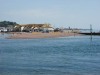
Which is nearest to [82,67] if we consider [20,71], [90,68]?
[90,68]

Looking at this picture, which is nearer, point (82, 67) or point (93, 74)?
point (93, 74)

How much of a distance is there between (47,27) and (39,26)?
5172 mm

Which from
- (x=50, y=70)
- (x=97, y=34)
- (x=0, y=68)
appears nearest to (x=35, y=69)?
(x=50, y=70)

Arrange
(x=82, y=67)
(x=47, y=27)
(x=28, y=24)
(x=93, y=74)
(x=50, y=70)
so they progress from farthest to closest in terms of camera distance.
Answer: (x=28, y=24), (x=47, y=27), (x=82, y=67), (x=50, y=70), (x=93, y=74)

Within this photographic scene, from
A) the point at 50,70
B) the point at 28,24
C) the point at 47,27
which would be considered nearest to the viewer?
the point at 50,70

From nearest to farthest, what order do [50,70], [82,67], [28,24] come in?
[50,70], [82,67], [28,24]

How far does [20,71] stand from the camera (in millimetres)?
25469

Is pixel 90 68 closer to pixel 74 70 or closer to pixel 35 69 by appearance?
pixel 74 70

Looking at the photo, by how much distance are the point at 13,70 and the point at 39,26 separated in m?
144

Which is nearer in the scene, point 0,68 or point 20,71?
point 20,71

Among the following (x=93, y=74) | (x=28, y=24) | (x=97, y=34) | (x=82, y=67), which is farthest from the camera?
(x=28, y=24)

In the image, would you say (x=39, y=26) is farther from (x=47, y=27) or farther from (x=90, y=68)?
(x=90, y=68)

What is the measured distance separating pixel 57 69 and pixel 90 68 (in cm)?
280

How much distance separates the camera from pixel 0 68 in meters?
27.4
